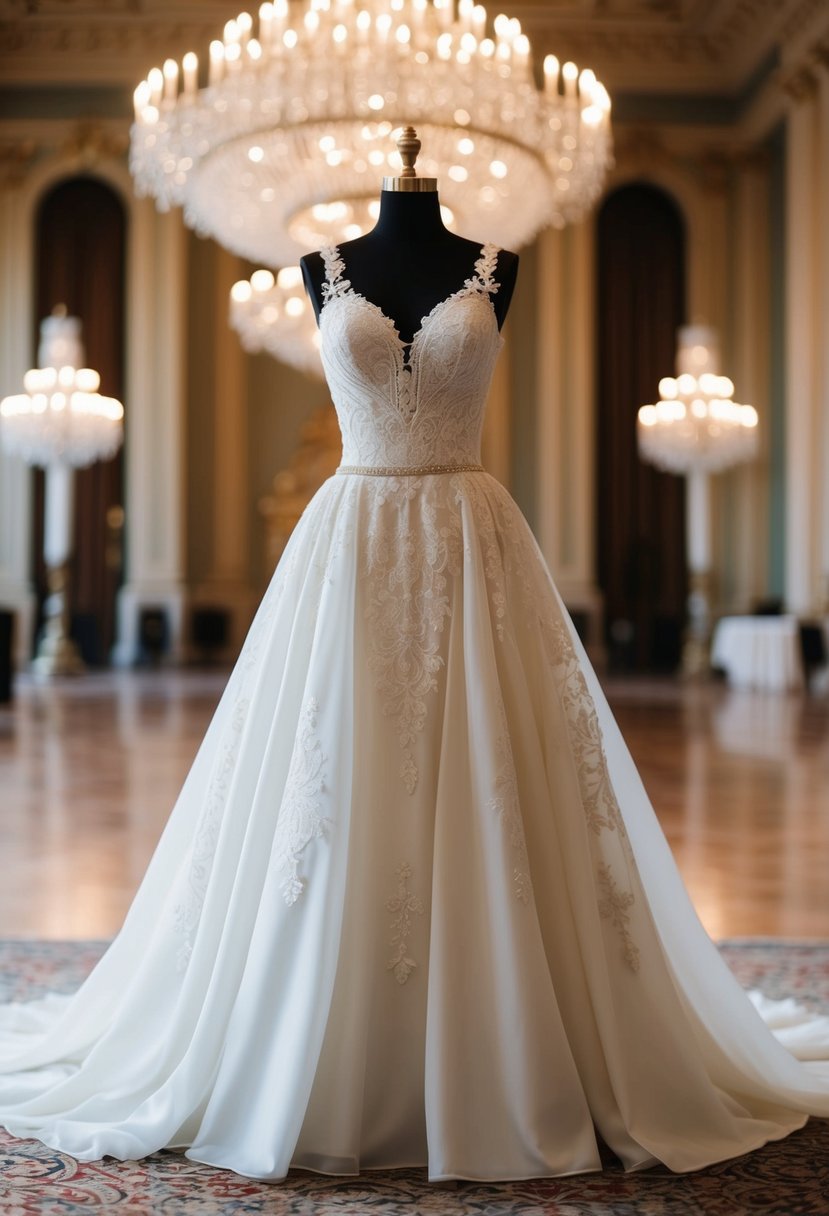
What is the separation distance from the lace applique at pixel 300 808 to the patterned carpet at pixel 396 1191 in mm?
407

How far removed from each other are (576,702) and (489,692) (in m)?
0.18

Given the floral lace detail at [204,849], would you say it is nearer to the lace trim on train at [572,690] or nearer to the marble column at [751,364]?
the lace trim on train at [572,690]

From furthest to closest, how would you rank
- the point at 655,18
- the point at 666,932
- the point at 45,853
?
the point at 655,18 → the point at 45,853 → the point at 666,932

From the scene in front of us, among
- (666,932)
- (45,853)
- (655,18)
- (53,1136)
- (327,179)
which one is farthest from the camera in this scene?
(655,18)

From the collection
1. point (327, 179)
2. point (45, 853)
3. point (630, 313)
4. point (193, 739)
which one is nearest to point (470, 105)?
point (327, 179)

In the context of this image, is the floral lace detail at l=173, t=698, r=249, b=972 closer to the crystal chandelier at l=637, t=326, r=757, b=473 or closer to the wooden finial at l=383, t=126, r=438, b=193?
the wooden finial at l=383, t=126, r=438, b=193

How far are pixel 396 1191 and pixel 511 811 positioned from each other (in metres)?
0.55

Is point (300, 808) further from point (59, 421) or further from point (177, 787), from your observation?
point (59, 421)

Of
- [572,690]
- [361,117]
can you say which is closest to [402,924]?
[572,690]

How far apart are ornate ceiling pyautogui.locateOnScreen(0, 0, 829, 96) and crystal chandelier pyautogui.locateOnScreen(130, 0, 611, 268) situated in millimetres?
5858

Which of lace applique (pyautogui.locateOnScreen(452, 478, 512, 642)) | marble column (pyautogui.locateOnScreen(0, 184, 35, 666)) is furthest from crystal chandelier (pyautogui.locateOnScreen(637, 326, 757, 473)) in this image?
lace applique (pyautogui.locateOnScreen(452, 478, 512, 642))

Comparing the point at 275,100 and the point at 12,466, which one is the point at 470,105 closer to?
the point at 275,100

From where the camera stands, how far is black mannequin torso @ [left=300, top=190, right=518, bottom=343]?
221cm

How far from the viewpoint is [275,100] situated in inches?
273
